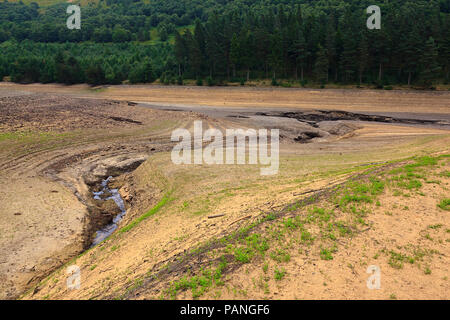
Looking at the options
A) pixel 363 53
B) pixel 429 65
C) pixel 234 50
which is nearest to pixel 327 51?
pixel 363 53

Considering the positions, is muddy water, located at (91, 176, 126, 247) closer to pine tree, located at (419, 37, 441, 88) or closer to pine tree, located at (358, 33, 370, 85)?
pine tree, located at (358, 33, 370, 85)

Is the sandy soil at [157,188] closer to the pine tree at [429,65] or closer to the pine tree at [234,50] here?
the pine tree at [429,65]

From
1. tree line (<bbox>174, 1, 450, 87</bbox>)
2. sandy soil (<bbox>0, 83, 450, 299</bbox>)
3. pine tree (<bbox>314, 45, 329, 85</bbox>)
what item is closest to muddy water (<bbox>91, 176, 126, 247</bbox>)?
sandy soil (<bbox>0, 83, 450, 299</bbox>)

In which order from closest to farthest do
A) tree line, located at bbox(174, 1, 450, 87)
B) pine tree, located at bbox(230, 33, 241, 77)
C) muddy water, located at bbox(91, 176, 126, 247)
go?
muddy water, located at bbox(91, 176, 126, 247)
tree line, located at bbox(174, 1, 450, 87)
pine tree, located at bbox(230, 33, 241, 77)

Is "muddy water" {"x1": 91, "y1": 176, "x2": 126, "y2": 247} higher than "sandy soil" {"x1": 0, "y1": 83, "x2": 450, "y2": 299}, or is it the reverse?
"sandy soil" {"x1": 0, "y1": 83, "x2": 450, "y2": 299}

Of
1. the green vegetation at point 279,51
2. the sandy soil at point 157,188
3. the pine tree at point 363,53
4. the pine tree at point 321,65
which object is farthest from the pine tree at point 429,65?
the pine tree at point 321,65

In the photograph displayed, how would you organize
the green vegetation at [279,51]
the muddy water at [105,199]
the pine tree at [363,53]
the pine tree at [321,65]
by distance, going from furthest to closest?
the pine tree at [321,65] < the green vegetation at [279,51] < the pine tree at [363,53] < the muddy water at [105,199]
